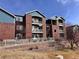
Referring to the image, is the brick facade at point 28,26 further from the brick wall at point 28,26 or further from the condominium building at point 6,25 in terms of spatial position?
the condominium building at point 6,25

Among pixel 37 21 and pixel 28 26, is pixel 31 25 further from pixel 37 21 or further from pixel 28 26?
pixel 37 21

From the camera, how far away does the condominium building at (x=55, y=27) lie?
6806cm

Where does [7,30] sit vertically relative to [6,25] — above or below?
below

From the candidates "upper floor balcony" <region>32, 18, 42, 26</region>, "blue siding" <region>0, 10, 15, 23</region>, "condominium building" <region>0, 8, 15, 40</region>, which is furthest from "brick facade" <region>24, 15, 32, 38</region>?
"condominium building" <region>0, 8, 15, 40</region>

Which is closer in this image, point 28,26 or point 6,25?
point 6,25

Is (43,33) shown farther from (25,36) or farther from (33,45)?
(33,45)

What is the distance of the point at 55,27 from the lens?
2731 inches

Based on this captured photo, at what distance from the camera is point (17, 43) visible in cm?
4172

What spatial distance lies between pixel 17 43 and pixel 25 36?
1636cm

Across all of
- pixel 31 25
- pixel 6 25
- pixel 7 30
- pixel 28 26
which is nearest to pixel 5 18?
pixel 6 25

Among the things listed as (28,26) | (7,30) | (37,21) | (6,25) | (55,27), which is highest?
(37,21)

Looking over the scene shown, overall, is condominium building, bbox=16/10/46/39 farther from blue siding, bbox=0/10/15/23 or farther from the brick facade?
blue siding, bbox=0/10/15/23

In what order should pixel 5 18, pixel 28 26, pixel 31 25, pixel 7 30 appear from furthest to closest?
pixel 31 25
pixel 28 26
pixel 5 18
pixel 7 30

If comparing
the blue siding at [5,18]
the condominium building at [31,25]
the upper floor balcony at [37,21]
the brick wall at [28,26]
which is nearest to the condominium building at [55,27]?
the condominium building at [31,25]
